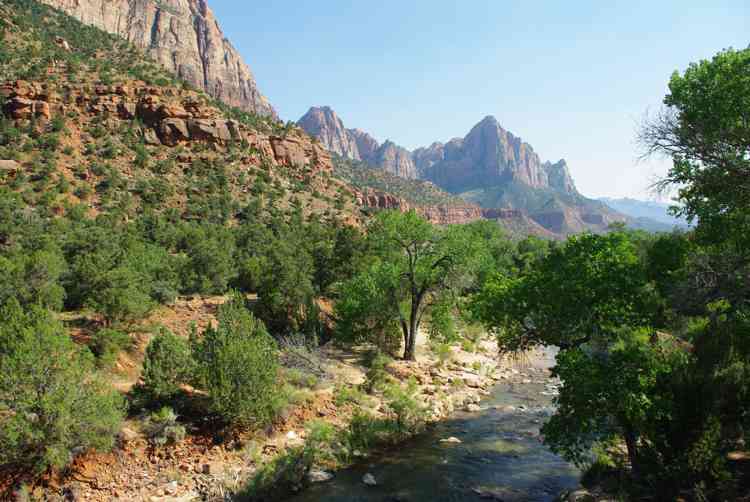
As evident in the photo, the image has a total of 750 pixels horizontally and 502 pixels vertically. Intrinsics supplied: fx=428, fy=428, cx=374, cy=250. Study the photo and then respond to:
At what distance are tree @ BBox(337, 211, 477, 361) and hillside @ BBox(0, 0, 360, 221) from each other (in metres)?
31.4

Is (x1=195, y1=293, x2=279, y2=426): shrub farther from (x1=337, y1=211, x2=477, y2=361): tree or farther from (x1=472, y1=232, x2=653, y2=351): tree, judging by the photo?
(x1=337, y1=211, x2=477, y2=361): tree

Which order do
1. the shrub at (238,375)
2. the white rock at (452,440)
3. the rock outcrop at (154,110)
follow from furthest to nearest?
the rock outcrop at (154,110) < the white rock at (452,440) < the shrub at (238,375)

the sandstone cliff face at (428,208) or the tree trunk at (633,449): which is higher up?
the sandstone cliff face at (428,208)

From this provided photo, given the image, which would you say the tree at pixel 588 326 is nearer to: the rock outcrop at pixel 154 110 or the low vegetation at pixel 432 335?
the low vegetation at pixel 432 335

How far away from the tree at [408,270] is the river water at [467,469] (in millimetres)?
6145

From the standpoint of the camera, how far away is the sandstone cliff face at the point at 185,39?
116688 millimetres

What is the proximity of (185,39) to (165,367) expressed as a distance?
153522 mm

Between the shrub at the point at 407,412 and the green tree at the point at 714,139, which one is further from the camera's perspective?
the shrub at the point at 407,412

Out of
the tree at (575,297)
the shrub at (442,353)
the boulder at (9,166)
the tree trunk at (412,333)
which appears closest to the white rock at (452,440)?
the tree at (575,297)

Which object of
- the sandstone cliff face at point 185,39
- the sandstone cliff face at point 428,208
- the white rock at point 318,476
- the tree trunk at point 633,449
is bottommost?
the white rock at point 318,476

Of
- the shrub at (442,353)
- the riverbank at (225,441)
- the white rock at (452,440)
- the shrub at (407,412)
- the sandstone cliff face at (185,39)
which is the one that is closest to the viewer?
the riverbank at (225,441)

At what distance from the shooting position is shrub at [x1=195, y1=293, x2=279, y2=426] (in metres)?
12.3

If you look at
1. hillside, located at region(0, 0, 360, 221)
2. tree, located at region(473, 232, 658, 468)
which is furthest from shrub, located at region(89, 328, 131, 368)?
hillside, located at region(0, 0, 360, 221)

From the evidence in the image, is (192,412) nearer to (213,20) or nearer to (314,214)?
(314,214)
